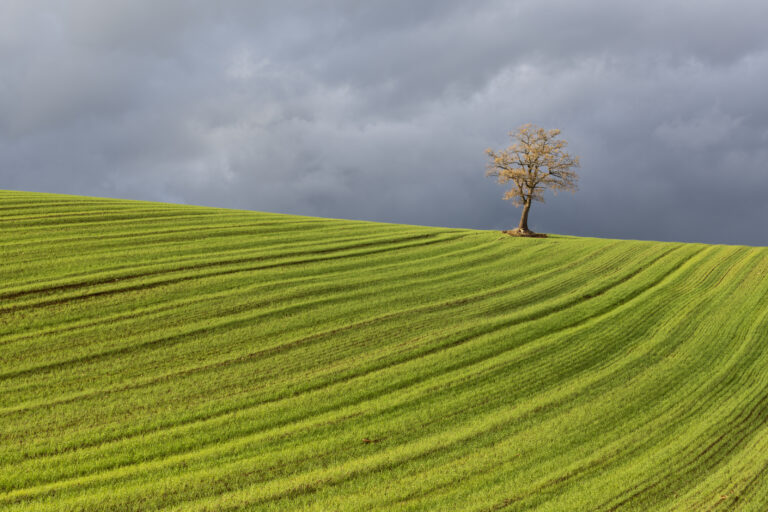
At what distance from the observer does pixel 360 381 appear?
1348 cm

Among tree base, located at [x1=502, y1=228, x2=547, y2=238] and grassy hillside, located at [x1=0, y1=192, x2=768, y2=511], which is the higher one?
tree base, located at [x1=502, y1=228, x2=547, y2=238]

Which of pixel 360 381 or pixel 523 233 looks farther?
pixel 523 233

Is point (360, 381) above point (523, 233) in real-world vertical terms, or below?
below

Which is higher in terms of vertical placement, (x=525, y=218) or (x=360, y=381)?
(x=525, y=218)

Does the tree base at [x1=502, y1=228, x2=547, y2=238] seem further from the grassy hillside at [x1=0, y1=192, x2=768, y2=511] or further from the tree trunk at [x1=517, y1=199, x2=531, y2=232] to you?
the grassy hillside at [x1=0, y1=192, x2=768, y2=511]

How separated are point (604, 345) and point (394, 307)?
7047 millimetres

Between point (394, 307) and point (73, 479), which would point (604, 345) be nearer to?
point (394, 307)

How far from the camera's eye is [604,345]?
647 inches

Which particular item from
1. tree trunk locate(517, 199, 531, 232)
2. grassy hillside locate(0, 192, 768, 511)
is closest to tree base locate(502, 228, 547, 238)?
tree trunk locate(517, 199, 531, 232)

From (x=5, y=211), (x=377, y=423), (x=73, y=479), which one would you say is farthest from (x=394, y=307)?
(x=5, y=211)

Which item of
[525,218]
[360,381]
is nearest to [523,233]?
[525,218]

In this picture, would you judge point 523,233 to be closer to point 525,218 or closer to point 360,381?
point 525,218

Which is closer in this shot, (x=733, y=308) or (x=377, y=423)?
(x=377, y=423)

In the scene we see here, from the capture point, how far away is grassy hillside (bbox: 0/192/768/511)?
32.5ft
